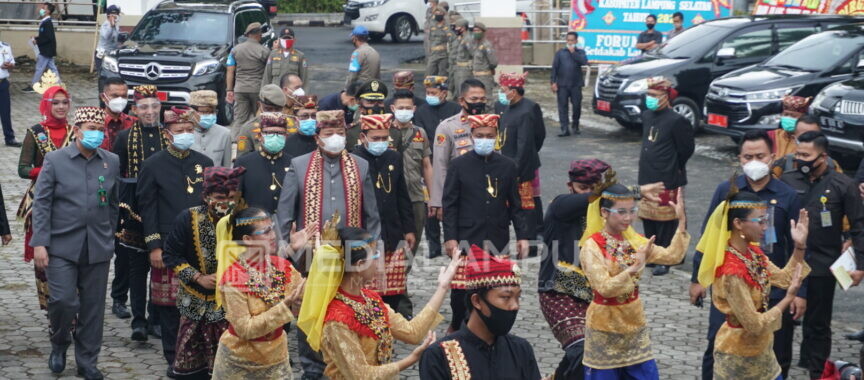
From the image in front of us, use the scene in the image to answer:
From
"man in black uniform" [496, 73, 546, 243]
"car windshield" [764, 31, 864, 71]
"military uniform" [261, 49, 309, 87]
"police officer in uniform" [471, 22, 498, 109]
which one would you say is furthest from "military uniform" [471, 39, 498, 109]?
"man in black uniform" [496, 73, 546, 243]

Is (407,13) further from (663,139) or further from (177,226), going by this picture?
(177,226)

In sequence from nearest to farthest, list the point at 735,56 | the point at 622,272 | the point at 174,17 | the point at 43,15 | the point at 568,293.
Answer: the point at 622,272 < the point at 568,293 < the point at 735,56 < the point at 174,17 < the point at 43,15

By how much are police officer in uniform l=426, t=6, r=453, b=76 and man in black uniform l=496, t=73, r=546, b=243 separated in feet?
34.8

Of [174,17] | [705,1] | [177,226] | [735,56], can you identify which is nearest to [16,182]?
[174,17]

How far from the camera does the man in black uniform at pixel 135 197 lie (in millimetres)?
9469

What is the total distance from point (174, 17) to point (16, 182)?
629 centimetres

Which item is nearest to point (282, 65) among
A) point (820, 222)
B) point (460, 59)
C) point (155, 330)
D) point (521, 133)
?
point (460, 59)

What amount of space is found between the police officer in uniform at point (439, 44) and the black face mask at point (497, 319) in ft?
58.9

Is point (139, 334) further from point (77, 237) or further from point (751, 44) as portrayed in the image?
point (751, 44)

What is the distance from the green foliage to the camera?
123 ft

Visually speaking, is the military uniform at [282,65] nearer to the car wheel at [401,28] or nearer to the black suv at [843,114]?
the black suv at [843,114]

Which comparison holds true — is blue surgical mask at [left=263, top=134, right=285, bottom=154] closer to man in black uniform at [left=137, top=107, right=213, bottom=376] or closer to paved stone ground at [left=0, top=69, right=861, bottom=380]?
man in black uniform at [left=137, top=107, right=213, bottom=376]

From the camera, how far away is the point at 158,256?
28.7 ft

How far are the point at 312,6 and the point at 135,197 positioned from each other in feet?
94.3
